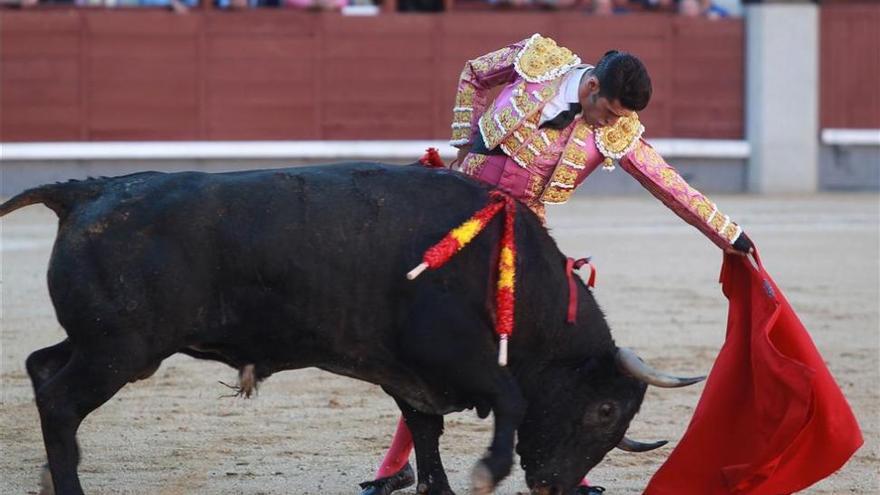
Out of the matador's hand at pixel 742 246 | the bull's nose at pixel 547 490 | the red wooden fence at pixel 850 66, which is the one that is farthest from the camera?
the red wooden fence at pixel 850 66

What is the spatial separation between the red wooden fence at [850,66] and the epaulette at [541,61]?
956cm

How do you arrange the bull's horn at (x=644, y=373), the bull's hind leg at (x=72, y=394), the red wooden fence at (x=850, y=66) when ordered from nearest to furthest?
the bull's hind leg at (x=72, y=394), the bull's horn at (x=644, y=373), the red wooden fence at (x=850, y=66)

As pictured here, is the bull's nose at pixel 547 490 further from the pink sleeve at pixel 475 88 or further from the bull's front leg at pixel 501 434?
the pink sleeve at pixel 475 88

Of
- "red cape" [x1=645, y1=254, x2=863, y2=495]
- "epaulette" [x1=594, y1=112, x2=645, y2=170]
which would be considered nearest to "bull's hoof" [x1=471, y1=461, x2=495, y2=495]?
"red cape" [x1=645, y1=254, x2=863, y2=495]

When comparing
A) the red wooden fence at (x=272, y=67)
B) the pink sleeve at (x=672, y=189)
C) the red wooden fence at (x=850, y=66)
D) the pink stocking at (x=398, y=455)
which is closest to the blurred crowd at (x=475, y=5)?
the red wooden fence at (x=272, y=67)

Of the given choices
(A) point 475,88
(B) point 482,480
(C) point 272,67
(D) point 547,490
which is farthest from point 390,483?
(C) point 272,67

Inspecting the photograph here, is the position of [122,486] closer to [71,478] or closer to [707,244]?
[71,478]

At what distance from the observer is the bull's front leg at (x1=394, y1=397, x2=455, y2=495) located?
3641mm

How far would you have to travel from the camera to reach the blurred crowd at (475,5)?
11328 mm

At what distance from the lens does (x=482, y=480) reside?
3238 mm

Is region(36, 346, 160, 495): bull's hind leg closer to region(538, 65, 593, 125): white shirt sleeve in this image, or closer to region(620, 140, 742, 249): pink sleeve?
region(538, 65, 593, 125): white shirt sleeve

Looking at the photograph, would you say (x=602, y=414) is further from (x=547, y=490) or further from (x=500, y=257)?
(x=500, y=257)

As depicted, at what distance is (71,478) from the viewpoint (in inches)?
127

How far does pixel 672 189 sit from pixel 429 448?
0.81m
